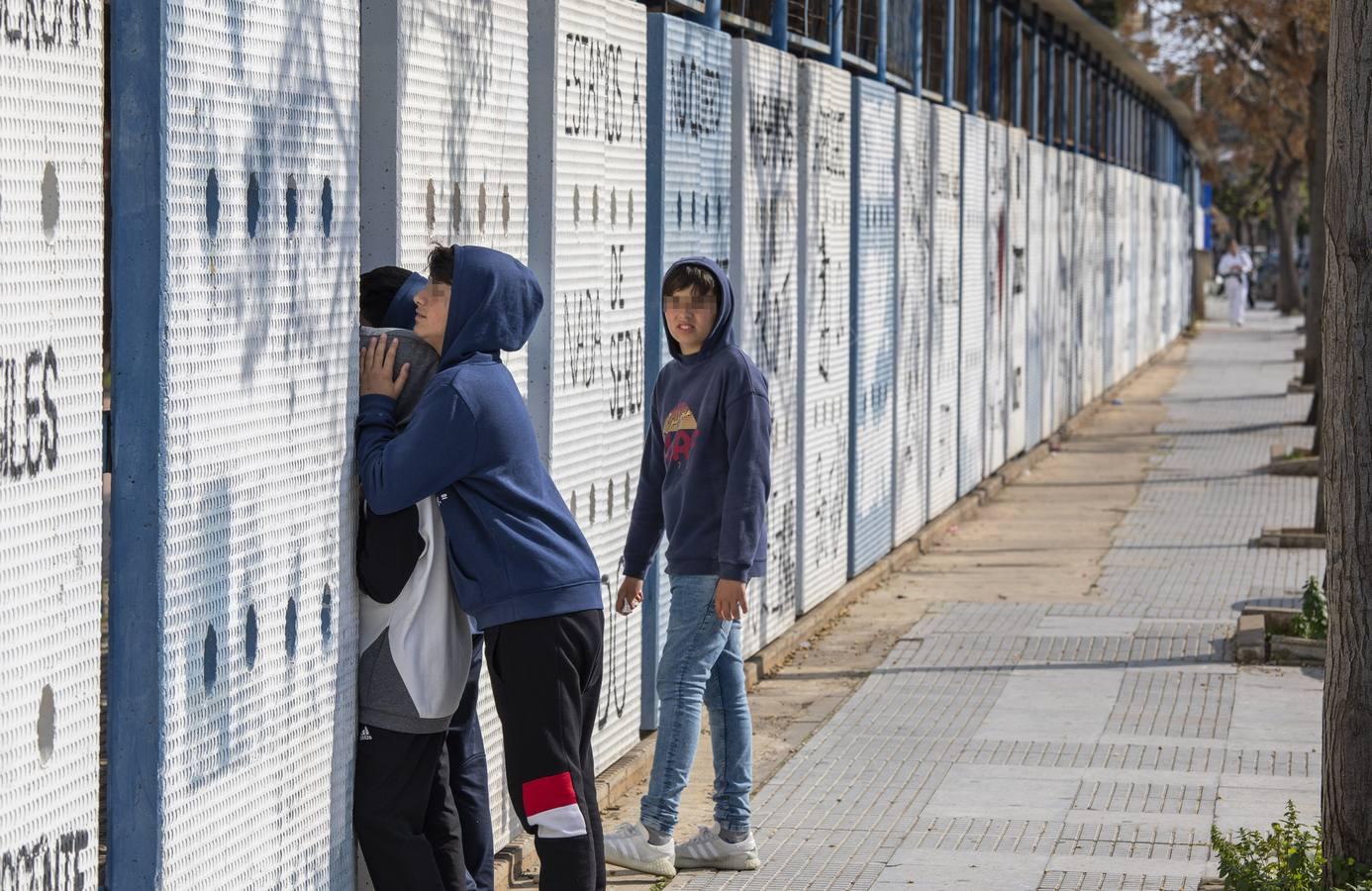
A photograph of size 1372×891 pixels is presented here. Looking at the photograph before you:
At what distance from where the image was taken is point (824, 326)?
1132cm

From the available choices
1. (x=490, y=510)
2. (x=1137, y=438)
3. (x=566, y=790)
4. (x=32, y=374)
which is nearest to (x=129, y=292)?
(x=32, y=374)

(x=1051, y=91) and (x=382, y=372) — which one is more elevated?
(x=1051, y=91)

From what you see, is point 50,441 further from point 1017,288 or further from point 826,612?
point 1017,288

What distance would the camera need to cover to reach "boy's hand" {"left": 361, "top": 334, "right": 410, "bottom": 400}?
199 inches

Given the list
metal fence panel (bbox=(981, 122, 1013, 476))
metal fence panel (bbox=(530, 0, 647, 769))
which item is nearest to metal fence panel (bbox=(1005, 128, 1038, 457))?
metal fence panel (bbox=(981, 122, 1013, 476))

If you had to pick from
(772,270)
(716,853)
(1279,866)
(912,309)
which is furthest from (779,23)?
(1279,866)

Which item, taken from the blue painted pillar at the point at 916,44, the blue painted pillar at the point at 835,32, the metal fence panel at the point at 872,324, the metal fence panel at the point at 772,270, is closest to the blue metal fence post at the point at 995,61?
the blue painted pillar at the point at 916,44

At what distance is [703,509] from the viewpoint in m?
6.35

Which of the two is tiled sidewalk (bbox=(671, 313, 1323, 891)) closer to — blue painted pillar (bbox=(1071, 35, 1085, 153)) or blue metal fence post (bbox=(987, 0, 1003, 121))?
blue metal fence post (bbox=(987, 0, 1003, 121))

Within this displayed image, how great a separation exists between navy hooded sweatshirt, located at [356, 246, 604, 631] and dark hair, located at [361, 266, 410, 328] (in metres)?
0.47

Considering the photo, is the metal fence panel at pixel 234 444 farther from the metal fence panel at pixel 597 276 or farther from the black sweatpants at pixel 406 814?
the metal fence panel at pixel 597 276

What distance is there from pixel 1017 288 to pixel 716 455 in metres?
13.4

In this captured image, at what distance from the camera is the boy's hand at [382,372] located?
505cm

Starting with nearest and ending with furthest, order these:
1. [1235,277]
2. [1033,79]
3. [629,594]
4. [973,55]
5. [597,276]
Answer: [629,594] < [597,276] < [973,55] < [1033,79] < [1235,277]
